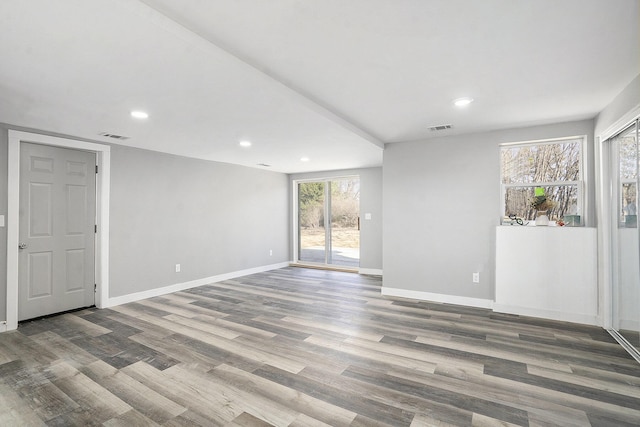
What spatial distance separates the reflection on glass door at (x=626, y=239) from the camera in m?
2.87

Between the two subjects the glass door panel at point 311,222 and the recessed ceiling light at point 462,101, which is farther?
the glass door panel at point 311,222

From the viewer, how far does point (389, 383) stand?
2.40 meters

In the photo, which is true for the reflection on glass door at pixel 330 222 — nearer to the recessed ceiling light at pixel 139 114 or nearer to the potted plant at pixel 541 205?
the potted plant at pixel 541 205

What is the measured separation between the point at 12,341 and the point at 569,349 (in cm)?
554

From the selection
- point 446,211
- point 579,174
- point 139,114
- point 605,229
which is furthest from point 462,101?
point 139,114

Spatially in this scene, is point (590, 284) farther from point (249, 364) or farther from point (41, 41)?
point (41, 41)

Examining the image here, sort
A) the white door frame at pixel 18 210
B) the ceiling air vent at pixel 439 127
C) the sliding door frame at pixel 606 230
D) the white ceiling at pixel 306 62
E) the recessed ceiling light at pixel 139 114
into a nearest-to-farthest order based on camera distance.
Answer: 1. the white ceiling at pixel 306 62
2. the recessed ceiling light at pixel 139 114
3. the sliding door frame at pixel 606 230
4. the white door frame at pixel 18 210
5. the ceiling air vent at pixel 439 127

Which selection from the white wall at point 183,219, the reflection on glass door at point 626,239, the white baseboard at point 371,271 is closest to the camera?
the reflection on glass door at point 626,239

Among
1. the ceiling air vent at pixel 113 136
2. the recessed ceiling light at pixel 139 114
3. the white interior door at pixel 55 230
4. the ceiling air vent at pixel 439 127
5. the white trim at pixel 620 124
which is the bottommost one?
the white interior door at pixel 55 230

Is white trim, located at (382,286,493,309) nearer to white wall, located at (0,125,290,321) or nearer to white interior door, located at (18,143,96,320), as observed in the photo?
white wall, located at (0,125,290,321)

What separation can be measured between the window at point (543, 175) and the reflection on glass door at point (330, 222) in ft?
11.5

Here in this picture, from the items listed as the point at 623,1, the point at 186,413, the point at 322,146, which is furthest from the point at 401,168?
the point at 186,413

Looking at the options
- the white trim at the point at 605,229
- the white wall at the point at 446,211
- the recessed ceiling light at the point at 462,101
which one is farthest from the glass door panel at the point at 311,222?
the white trim at the point at 605,229

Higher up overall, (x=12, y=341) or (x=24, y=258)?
(x=24, y=258)
